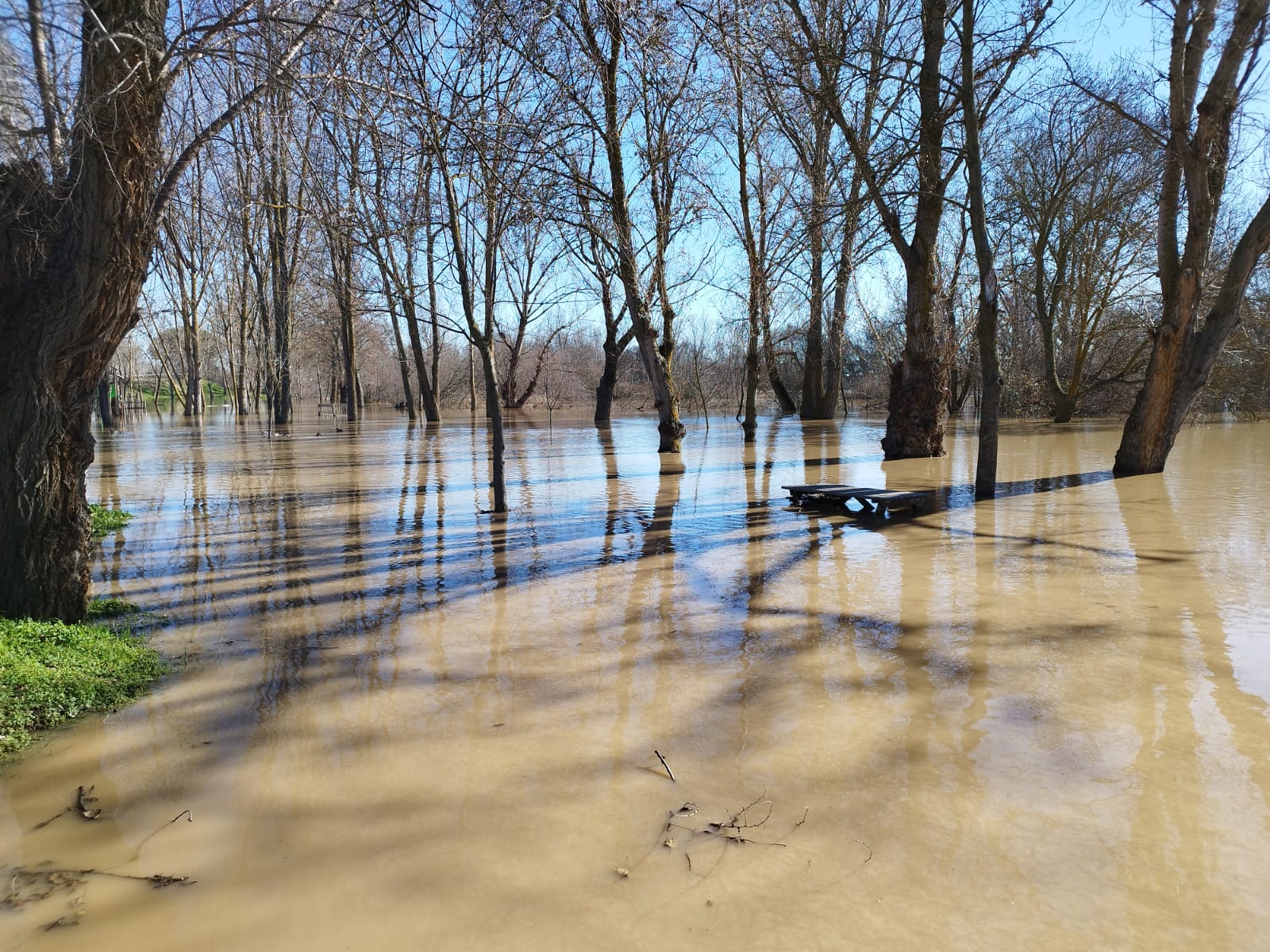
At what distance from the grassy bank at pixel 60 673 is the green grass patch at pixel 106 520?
14.4 ft

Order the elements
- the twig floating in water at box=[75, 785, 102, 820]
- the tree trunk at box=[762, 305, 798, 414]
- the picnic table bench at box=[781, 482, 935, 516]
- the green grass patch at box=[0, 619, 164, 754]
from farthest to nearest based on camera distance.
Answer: the tree trunk at box=[762, 305, 798, 414], the picnic table bench at box=[781, 482, 935, 516], the green grass patch at box=[0, 619, 164, 754], the twig floating in water at box=[75, 785, 102, 820]

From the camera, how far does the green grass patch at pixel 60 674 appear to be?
387 cm

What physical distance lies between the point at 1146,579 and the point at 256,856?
6606 mm

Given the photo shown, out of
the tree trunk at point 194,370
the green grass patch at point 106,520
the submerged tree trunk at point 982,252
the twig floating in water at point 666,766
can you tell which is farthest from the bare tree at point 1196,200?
the tree trunk at point 194,370


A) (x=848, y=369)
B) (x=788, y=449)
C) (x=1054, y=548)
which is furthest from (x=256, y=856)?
(x=848, y=369)

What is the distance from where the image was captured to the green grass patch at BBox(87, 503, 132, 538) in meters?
8.83

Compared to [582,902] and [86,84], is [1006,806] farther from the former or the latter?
[86,84]

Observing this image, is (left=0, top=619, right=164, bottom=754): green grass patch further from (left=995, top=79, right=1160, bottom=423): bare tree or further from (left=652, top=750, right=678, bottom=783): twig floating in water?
(left=995, top=79, right=1160, bottom=423): bare tree

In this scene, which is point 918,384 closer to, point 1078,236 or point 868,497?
point 868,497

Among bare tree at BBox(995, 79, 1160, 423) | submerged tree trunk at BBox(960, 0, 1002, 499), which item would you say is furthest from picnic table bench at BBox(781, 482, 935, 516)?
bare tree at BBox(995, 79, 1160, 423)

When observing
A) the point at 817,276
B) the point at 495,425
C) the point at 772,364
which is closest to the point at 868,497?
the point at 495,425

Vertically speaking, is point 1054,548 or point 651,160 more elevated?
point 651,160

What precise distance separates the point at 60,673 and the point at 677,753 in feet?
10.9

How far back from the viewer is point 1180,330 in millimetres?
11562
